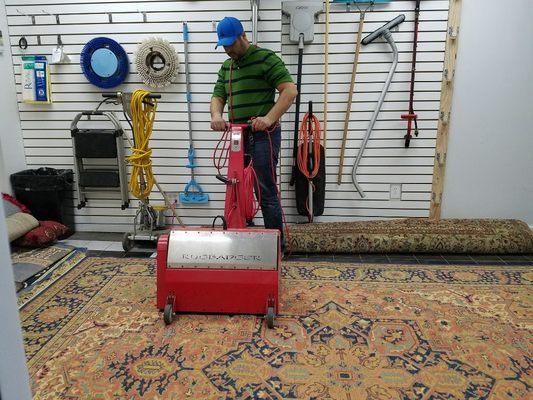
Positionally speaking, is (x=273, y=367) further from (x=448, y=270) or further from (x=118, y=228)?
(x=118, y=228)

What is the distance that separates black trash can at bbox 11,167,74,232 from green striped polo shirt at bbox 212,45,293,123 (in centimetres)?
185

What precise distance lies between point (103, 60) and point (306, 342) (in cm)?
300

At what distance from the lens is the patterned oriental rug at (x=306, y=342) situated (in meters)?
1.92

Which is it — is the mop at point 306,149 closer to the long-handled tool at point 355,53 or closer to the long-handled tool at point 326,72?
the long-handled tool at point 326,72

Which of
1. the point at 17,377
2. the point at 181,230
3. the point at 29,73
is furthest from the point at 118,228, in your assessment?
the point at 17,377

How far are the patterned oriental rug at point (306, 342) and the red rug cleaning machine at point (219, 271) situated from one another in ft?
0.31

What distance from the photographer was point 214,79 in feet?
12.5

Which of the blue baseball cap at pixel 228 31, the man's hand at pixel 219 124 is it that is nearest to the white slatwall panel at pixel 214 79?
the blue baseball cap at pixel 228 31

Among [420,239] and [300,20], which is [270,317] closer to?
[420,239]

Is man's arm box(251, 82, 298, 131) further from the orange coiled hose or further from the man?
the orange coiled hose

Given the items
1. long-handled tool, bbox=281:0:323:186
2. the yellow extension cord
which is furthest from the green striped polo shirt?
long-handled tool, bbox=281:0:323:186

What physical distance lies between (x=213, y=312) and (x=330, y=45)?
2.54 m

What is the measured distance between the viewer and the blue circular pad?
3.71m

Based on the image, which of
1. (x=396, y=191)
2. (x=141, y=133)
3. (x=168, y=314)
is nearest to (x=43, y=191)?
Result: (x=141, y=133)
